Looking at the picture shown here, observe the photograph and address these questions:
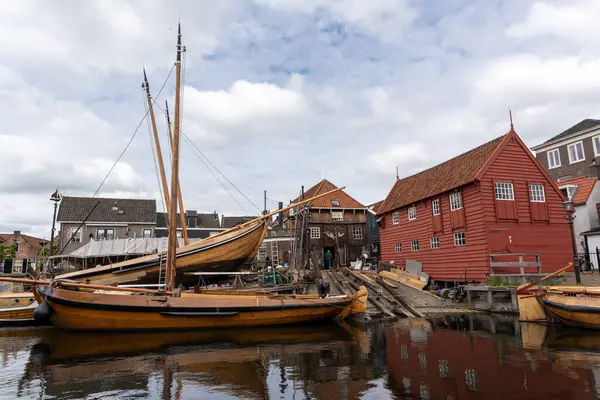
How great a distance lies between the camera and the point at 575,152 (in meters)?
35.2

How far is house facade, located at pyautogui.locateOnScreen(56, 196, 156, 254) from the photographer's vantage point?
4431cm

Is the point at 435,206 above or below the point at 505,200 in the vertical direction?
above

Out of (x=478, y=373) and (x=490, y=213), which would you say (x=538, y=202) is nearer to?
(x=490, y=213)

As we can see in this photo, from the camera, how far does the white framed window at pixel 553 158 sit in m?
37.2

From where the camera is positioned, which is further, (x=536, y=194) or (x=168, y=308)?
(x=536, y=194)

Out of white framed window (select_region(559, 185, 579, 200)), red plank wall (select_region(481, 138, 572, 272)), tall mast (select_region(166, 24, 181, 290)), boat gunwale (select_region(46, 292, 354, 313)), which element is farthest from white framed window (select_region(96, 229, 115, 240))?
white framed window (select_region(559, 185, 579, 200))

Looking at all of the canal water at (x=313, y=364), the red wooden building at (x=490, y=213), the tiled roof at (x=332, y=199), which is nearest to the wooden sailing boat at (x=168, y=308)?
the canal water at (x=313, y=364)

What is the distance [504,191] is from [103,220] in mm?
41677

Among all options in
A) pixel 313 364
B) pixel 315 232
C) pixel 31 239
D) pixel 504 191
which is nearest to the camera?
pixel 313 364

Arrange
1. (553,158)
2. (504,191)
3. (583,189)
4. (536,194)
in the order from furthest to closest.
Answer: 1. (553,158)
2. (583,189)
3. (536,194)
4. (504,191)

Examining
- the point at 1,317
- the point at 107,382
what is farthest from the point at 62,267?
the point at 107,382

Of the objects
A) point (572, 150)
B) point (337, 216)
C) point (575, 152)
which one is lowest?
point (337, 216)

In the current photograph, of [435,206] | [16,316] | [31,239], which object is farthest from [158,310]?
[31,239]

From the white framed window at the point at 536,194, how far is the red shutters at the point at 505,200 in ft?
4.82
